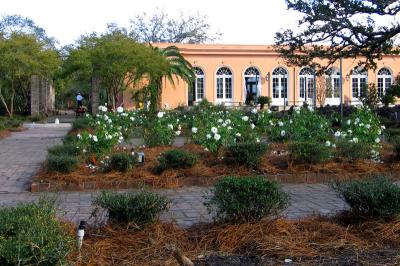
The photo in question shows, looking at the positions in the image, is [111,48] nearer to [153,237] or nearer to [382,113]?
[382,113]

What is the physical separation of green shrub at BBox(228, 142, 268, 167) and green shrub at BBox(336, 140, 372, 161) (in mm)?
1533

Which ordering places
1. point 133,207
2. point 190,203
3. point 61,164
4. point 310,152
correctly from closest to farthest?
point 133,207, point 190,203, point 61,164, point 310,152

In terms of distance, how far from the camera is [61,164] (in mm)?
9680

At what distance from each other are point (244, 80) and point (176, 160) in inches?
Answer: 1439

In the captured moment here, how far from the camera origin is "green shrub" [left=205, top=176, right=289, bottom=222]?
549cm

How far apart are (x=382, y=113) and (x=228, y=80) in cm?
1993

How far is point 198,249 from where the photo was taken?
204 inches

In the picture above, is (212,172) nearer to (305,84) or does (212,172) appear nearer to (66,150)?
(66,150)

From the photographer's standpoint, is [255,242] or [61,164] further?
[61,164]

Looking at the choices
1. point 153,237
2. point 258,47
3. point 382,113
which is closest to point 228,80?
point 258,47

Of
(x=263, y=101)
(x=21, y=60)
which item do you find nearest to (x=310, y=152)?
(x=21, y=60)

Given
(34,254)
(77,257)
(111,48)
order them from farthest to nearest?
(111,48), (77,257), (34,254)

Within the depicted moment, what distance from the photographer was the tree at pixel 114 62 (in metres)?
32.8

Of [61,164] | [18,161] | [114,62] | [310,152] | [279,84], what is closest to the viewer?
[61,164]
